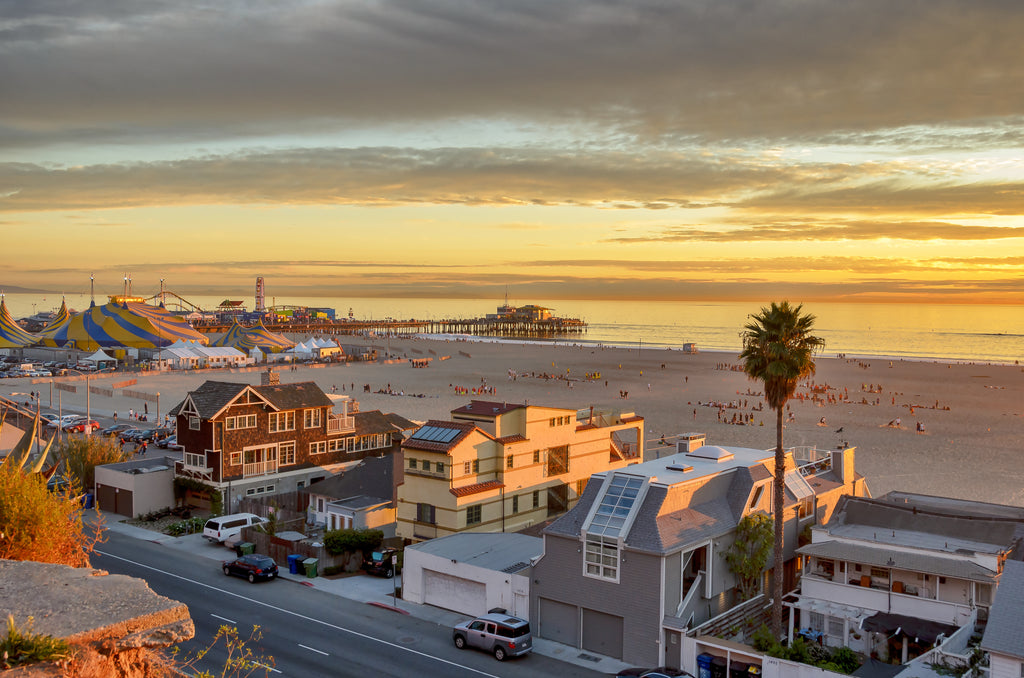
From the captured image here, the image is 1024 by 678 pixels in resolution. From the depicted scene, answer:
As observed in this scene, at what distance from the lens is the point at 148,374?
114 m

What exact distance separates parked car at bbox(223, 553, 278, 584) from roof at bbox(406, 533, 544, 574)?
5911 millimetres

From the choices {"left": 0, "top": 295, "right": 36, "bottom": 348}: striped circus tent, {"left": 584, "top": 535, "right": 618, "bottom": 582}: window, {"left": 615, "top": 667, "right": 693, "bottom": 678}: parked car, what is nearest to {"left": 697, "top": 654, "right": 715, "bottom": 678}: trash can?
{"left": 615, "top": 667, "right": 693, "bottom": 678}: parked car

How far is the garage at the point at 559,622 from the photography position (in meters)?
25.9

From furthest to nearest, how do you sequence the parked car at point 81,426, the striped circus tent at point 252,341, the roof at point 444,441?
the striped circus tent at point 252,341 < the parked car at point 81,426 < the roof at point 444,441

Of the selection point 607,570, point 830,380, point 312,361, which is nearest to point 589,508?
point 607,570

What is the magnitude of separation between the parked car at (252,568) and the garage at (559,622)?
11456mm

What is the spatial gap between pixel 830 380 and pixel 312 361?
8305 centimetres

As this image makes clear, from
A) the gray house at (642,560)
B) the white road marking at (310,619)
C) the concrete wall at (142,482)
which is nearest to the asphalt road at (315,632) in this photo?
the white road marking at (310,619)

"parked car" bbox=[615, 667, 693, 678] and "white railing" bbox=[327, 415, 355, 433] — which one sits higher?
"white railing" bbox=[327, 415, 355, 433]

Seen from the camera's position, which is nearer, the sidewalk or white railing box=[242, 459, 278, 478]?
the sidewalk

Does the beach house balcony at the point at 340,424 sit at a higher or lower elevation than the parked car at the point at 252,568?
higher

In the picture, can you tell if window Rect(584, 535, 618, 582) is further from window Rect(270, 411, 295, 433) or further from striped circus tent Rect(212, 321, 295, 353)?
striped circus tent Rect(212, 321, 295, 353)

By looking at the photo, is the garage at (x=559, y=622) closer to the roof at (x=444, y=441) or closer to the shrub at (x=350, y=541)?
the roof at (x=444, y=441)

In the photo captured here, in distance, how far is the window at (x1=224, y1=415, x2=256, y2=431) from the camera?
137 feet
